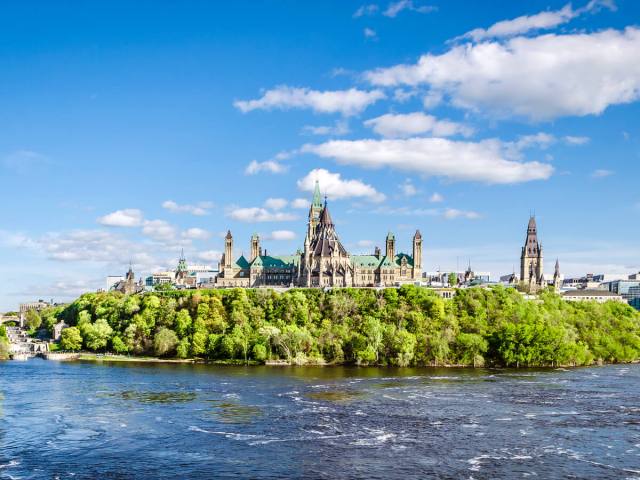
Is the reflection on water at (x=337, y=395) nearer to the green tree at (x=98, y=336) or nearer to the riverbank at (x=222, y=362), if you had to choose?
the riverbank at (x=222, y=362)

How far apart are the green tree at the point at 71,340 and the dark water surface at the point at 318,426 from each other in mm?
50632

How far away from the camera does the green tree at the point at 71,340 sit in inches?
6634

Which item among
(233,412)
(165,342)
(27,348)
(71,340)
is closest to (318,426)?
(233,412)

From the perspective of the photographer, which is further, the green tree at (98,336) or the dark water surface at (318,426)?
the green tree at (98,336)

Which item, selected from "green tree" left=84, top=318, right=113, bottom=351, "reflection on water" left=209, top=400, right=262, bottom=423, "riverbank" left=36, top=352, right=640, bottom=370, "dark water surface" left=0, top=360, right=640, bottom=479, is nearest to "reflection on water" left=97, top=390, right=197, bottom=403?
"dark water surface" left=0, top=360, right=640, bottom=479

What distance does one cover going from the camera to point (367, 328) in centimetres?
14575

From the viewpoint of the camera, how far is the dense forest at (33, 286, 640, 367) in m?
139

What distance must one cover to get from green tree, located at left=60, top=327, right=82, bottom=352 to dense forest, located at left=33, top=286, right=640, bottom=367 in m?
0.25

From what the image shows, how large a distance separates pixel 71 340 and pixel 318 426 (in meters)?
112

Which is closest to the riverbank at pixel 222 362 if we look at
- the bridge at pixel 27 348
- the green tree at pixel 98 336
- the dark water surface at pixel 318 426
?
the green tree at pixel 98 336

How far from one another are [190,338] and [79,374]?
3510cm

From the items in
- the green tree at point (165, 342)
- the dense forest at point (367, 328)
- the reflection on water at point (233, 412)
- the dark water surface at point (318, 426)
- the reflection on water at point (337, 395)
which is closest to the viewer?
the dark water surface at point (318, 426)

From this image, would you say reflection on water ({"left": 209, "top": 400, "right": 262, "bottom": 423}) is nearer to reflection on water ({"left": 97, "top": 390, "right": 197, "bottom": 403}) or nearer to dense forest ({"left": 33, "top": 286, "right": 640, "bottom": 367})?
reflection on water ({"left": 97, "top": 390, "right": 197, "bottom": 403})

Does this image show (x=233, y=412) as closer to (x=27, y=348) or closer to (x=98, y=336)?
(x=98, y=336)
